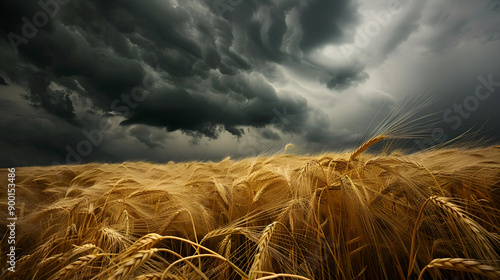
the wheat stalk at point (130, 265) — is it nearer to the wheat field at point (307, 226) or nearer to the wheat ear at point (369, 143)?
the wheat field at point (307, 226)

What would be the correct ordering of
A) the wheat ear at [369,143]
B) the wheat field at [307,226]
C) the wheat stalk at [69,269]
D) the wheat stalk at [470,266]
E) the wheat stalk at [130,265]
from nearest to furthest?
the wheat stalk at [470,266], the wheat stalk at [130,265], the wheat stalk at [69,269], the wheat field at [307,226], the wheat ear at [369,143]

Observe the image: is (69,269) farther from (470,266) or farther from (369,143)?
(369,143)

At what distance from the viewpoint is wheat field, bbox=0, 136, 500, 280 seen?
121 cm

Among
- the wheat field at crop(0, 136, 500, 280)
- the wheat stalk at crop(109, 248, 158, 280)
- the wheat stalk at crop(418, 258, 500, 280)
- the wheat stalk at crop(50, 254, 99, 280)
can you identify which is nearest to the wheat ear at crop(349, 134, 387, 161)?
the wheat field at crop(0, 136, 500, 280)

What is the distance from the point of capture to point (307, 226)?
66.3 inches

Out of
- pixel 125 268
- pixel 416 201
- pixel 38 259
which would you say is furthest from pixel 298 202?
pixel 38 259

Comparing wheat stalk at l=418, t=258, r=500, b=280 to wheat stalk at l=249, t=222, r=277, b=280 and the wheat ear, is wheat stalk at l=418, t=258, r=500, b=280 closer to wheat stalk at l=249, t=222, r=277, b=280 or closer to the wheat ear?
wheat stalk at l=249, t=222, r=277, b=280

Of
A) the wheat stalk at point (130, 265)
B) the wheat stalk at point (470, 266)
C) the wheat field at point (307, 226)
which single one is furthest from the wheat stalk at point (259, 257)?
the wheat stalk at point (470, 266)

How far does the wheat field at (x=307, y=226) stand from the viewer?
3.97ft

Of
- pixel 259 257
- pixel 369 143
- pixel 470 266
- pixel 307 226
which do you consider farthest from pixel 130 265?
pixel 369 143

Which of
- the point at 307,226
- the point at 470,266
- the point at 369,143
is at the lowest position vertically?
the point at 470,266

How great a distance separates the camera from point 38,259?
5.77 feet

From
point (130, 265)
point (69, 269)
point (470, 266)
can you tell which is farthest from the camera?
point (69, 269)

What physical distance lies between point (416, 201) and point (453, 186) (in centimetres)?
75
